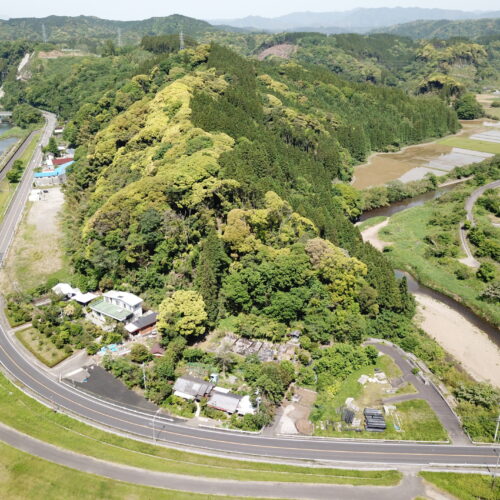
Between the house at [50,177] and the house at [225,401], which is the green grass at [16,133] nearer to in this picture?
the house at [50,177]

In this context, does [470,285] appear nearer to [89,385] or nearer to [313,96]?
[89,385]

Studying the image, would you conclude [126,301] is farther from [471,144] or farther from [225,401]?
[471,144]

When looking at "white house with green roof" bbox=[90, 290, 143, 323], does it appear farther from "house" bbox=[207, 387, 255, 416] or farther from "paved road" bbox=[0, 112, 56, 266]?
"paved road" bbox=[0, 112, 56, 266]

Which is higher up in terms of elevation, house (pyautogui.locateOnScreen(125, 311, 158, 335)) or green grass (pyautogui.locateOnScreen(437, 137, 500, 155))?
green grass (pyautogui.locateOnScreen(437, 137, 500, 155))

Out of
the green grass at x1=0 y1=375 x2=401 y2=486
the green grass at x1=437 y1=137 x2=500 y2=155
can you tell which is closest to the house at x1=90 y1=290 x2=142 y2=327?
the green grass at x1=0 y1=375 x2=401 y2=486

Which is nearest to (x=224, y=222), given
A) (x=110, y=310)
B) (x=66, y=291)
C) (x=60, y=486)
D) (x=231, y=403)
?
(x=110, y=310)

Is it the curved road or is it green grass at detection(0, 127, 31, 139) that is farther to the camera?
green grass at detection(0, 127, 31, 139)

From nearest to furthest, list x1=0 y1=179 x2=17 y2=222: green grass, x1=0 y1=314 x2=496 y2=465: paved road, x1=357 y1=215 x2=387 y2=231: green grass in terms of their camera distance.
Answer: x1=0 y1=314 x2=496 y2=465: paved road → x1=357 y1=215 x2=387 y2=231: green grass → x1=0 y1=179 x2=17 y2=222: green grass
